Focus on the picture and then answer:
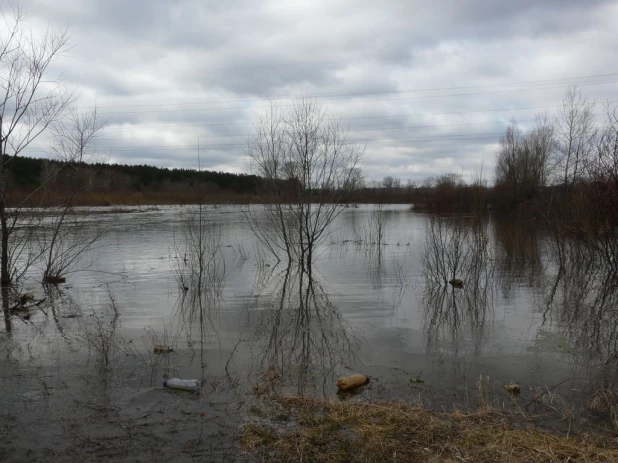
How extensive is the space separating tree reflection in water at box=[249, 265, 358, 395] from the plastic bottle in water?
92 centimetres

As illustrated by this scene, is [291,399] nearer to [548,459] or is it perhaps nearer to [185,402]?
[185,402]

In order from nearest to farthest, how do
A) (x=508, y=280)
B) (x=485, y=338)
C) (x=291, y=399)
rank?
(x=291, y=399), (x=485, y=338), (x=508, y=280)

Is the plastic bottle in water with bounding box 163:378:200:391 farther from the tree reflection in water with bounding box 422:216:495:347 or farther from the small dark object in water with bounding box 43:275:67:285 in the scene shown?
the small dark object in water with bounding box 43:275:67:285

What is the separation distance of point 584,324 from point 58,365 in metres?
8.69

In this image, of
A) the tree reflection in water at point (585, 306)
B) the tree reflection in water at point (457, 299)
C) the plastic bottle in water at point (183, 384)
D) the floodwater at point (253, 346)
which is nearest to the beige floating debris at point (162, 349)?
the floodwater at point (253, 346)

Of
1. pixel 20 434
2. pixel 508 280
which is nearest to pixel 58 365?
pixel 20 434

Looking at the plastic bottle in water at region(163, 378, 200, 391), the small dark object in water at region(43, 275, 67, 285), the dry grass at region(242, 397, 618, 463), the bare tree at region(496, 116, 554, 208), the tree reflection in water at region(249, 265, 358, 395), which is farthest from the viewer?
A: the bare tree at region(496, 116, 554, 208)

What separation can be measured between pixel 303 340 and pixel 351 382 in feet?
7.16

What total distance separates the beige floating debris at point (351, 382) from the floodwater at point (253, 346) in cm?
10

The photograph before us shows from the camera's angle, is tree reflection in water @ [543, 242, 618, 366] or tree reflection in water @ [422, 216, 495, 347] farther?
tree reflection in water @ [422, 216, 495, 347]

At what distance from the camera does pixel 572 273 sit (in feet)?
44.1

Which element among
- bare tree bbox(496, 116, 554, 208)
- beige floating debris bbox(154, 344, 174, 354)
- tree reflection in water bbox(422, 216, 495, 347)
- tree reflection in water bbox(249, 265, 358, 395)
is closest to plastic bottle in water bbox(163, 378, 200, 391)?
tree reflection in water bbox(249, 265, 358, 395)

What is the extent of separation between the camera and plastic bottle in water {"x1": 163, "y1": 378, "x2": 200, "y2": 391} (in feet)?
17.3

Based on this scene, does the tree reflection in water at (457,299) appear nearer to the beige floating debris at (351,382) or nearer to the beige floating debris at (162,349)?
the beige floating debris at (351,382)
